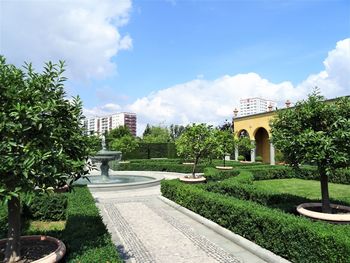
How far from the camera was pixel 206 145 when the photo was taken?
15195 millimetres

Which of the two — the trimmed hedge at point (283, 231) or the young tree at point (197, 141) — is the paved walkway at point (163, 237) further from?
the young tree at point (197, 141)

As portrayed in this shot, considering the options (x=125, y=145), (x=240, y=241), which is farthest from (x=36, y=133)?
(x=125, y=145)

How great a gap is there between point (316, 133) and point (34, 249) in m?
6.07

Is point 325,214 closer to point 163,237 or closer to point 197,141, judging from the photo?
point 163,237

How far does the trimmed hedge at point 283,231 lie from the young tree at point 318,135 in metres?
1.51

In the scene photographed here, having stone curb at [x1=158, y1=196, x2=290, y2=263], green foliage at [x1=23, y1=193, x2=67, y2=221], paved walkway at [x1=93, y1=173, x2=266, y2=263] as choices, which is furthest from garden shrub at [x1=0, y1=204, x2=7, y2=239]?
stone curb at [x1=158, y1=196, x2=290, y2=263]

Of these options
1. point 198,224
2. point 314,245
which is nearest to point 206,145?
point 198,224

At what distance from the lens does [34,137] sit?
441 centimetres

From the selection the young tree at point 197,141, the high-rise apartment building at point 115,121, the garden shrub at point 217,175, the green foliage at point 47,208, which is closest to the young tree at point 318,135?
the green foliage at point 47,208

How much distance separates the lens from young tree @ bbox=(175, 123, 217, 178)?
1527 centimetres

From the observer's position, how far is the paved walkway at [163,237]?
6.37 meters

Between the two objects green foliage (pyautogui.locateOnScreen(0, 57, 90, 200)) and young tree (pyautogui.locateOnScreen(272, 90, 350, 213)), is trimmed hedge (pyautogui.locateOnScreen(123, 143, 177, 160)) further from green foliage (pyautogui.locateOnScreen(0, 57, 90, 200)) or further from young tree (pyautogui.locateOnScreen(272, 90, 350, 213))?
green foliage (pyautogui.locateOnScreen(0, 57, 90, 200))

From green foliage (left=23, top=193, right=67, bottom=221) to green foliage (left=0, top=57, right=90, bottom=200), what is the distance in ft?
15.9

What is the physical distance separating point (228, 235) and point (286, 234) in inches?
73.7
